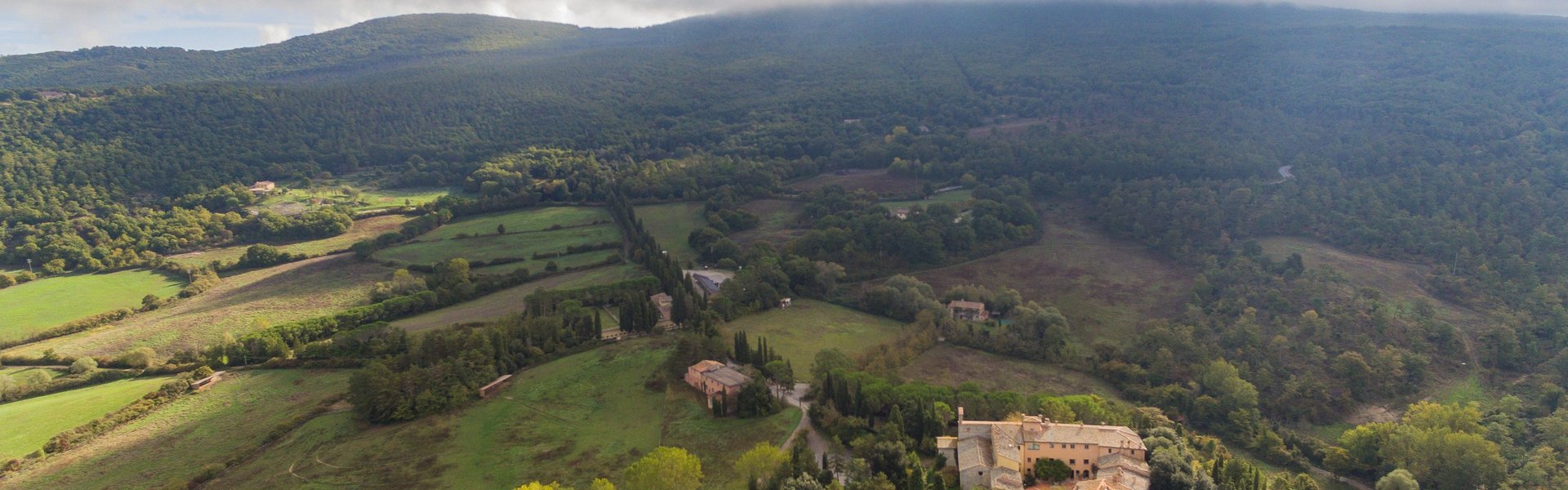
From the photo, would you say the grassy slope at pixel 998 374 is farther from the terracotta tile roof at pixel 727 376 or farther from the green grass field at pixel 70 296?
the green grass field at pixel 70 296

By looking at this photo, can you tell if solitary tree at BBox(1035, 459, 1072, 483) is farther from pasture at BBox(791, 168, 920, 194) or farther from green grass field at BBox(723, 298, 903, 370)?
pasture at BBox(791, 168, 920, 194)

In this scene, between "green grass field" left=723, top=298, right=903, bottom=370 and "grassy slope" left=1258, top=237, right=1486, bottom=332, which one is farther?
"grassy slope" left=1258, top=237, right=1486, bottom=332

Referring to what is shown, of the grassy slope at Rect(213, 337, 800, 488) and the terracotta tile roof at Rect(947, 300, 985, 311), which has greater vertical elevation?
the grassy slope at Rect(213, 337, 800, 488)

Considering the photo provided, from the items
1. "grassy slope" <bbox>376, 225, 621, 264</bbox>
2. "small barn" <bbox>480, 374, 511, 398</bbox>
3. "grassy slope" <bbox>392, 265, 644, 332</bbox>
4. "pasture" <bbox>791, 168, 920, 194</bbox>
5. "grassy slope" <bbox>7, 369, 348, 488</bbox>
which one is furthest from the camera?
"pasture" <bbox>791, 168, 920, 194</bbox>

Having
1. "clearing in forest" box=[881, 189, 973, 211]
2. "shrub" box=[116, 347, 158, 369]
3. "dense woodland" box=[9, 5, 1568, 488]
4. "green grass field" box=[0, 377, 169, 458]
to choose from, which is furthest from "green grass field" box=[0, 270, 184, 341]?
"clearing in forest" box=[881, 189, 973, 211]

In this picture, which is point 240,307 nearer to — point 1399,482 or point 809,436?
point 809,436

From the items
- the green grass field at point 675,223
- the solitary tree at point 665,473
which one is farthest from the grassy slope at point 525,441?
the green grass field at point 675,223

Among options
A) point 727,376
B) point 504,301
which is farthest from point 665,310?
point 727,376
